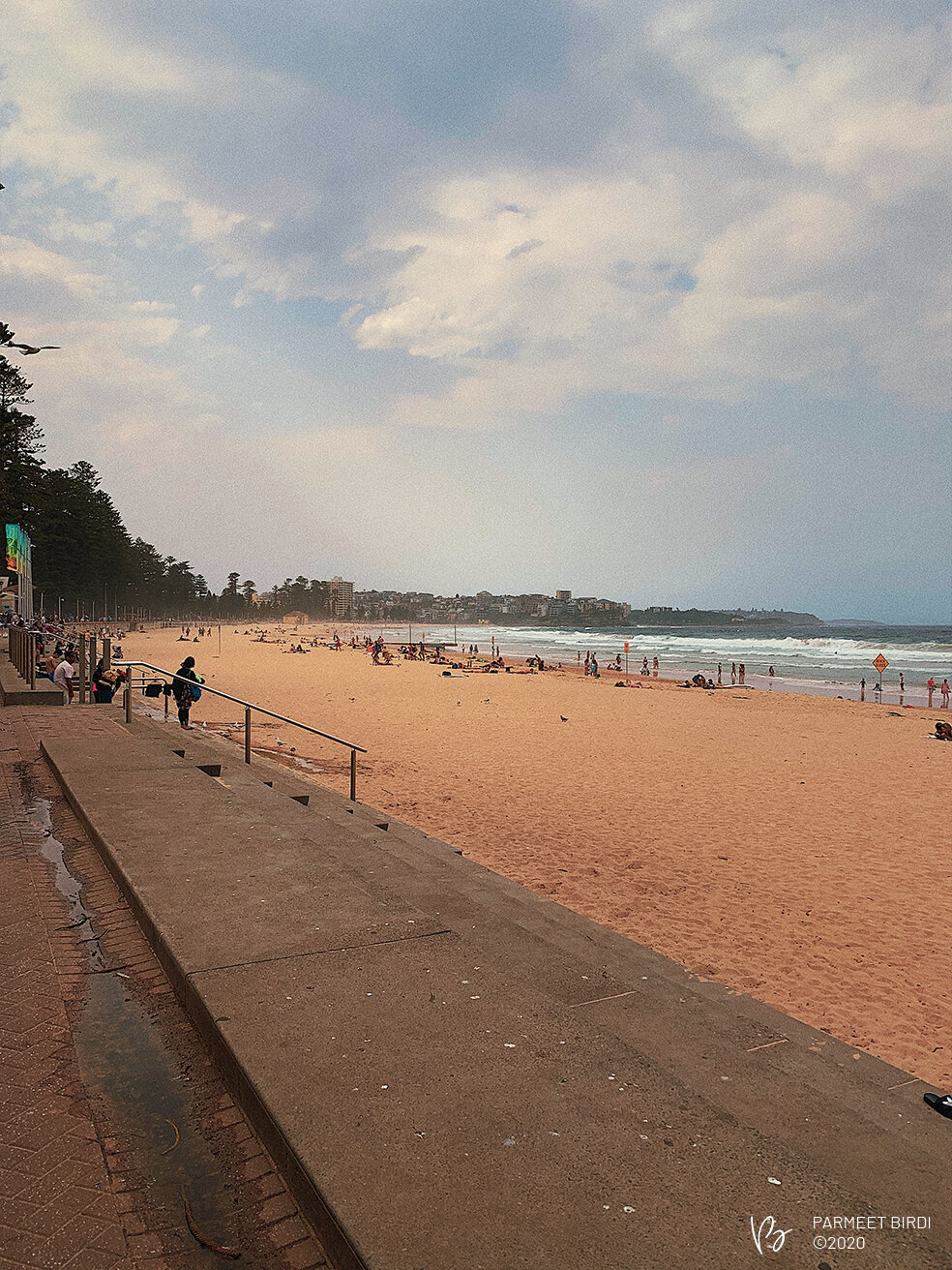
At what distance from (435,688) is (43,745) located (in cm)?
2510

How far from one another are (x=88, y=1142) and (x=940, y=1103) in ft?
10.5

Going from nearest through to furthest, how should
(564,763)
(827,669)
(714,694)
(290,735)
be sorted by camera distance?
(564,763) → (290,735) → (714,694) → (827,669)

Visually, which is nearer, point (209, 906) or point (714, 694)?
point (209, 906)

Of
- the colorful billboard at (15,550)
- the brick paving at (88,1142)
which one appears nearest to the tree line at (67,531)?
the colorful billboard at (15,550)

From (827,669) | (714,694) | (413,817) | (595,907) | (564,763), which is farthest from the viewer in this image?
(827,669)

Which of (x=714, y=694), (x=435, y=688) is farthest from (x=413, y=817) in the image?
(x=714, y=694)

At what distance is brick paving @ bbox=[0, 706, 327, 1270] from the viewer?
2.21 metres

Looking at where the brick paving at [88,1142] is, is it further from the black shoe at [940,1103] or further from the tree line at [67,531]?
the tree line at [67,531]

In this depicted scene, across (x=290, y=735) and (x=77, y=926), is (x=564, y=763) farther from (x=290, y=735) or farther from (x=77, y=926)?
(x=77, y=926)

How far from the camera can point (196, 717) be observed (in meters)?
19.9
